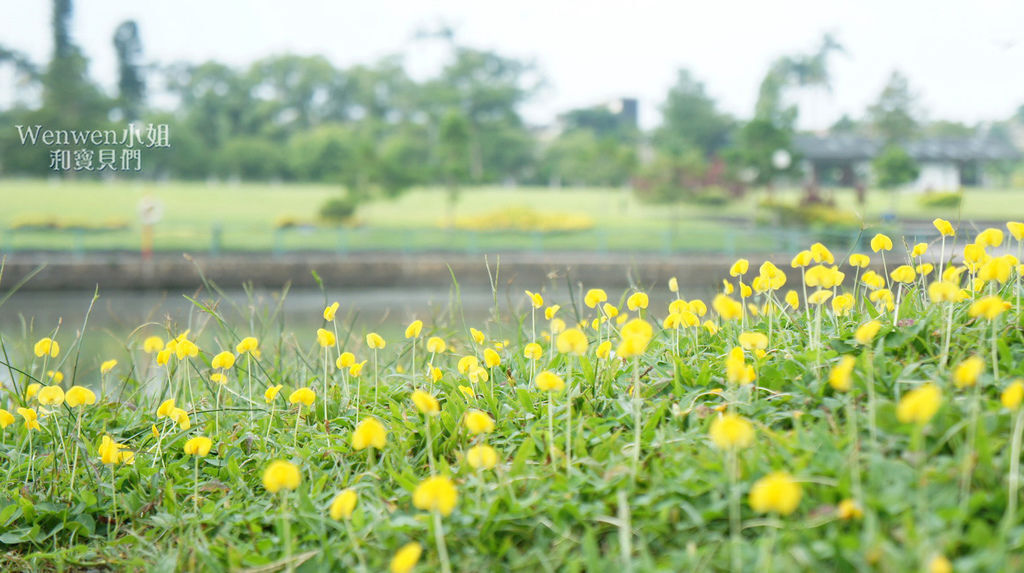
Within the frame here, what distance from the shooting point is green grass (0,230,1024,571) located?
1.02 metres

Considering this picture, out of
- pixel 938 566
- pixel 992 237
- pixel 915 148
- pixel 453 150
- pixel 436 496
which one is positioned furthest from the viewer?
pixel 915 148

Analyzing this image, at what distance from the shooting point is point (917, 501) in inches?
39.3

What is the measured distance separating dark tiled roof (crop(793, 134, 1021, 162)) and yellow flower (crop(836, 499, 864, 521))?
98.6 feet

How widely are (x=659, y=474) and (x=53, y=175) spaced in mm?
26956

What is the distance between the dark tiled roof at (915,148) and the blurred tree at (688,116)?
353 centimetres

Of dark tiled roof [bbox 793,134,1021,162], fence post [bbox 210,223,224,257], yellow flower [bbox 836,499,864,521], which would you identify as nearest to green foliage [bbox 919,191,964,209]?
dark tiled roof [bbox 793,134,1021,162]

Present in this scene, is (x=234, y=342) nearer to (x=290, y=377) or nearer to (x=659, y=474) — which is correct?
(x=290, y=377)

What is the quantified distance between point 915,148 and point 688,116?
10539mm

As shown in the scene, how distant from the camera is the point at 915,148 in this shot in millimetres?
31500

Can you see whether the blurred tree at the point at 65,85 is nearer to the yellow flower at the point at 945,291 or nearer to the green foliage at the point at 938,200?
the yellow flower at the point at 945,291

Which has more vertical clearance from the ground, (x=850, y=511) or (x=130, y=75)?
(x=130, y=75)

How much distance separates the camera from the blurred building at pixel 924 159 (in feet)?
96.2

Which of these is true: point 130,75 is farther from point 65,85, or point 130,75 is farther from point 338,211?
point 338,211

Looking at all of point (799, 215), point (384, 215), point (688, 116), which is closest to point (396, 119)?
point (384, 215)
